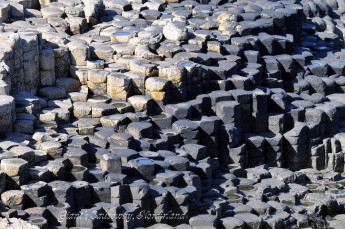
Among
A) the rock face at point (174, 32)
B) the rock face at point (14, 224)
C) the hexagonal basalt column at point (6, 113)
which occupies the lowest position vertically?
the rock face at point (14, 224)

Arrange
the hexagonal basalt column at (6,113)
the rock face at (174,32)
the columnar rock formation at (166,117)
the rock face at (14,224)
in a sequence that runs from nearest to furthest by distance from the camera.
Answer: the rock face at (14,224) < the columnar rock formation at (166,117) < the hexagonal basalt column at (6,113) < the rock face at (174,32)

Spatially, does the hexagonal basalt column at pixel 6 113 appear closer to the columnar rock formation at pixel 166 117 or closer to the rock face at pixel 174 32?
the columnar rock formation at pixel 166 117

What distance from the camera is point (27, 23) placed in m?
31.7

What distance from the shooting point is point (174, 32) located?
105 ft

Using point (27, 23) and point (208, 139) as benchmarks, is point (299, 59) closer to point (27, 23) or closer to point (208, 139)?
point (208, 139)

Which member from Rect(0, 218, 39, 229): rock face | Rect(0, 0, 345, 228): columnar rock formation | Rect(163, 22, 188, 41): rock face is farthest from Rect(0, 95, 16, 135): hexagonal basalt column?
Rect(163, 22, 188, 41): rock face

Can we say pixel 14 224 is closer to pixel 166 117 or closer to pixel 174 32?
pixel 166 117

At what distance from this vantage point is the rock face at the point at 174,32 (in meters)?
31.9

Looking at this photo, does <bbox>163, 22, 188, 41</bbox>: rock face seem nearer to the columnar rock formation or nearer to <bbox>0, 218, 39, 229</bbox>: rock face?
the columnar rock formation

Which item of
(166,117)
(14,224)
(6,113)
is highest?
(6,113)

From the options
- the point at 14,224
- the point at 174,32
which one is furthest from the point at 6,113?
the point at 174,32

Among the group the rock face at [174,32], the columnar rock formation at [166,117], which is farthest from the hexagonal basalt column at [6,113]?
the rock face at [174,32]

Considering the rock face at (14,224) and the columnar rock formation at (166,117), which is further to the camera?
the columnar rock formation at (166,117)

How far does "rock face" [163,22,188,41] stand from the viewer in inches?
1256
